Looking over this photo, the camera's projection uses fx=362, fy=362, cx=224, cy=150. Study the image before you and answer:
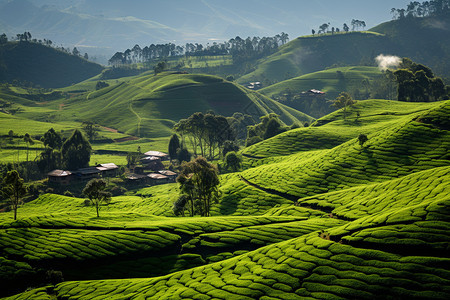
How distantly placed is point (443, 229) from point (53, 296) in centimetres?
4801

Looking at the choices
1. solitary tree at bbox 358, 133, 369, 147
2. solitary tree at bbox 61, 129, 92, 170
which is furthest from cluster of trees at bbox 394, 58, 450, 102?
solitary tree at bbox 61, 129, 92, 170

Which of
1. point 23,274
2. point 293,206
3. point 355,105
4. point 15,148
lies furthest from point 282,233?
A: point 15,148

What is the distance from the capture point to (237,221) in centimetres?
Answer: 6372

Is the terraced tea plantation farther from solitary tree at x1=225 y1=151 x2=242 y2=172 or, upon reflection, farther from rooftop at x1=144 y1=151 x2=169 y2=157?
rooftop at x1=144 y1=151 x2=169 y2=157

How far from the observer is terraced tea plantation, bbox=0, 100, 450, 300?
3909 centimetres

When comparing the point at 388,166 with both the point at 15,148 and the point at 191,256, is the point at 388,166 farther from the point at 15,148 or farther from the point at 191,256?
the point at 15,148

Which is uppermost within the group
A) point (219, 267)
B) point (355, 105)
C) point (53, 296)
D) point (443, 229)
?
point (355, 105)

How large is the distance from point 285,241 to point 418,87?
142 metres

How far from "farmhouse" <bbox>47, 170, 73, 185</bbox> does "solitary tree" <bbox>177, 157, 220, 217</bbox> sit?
67.1m

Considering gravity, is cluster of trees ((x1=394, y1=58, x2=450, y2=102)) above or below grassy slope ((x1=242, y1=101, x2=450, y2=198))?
above

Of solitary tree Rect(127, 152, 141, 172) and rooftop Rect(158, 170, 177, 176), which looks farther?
solitary tree Rect(127, 152, 141, 172)

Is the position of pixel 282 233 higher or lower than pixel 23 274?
higher

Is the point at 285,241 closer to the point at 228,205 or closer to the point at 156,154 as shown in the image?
the point at 228,205

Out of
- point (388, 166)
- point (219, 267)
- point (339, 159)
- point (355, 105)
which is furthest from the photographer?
point (355, 105)
